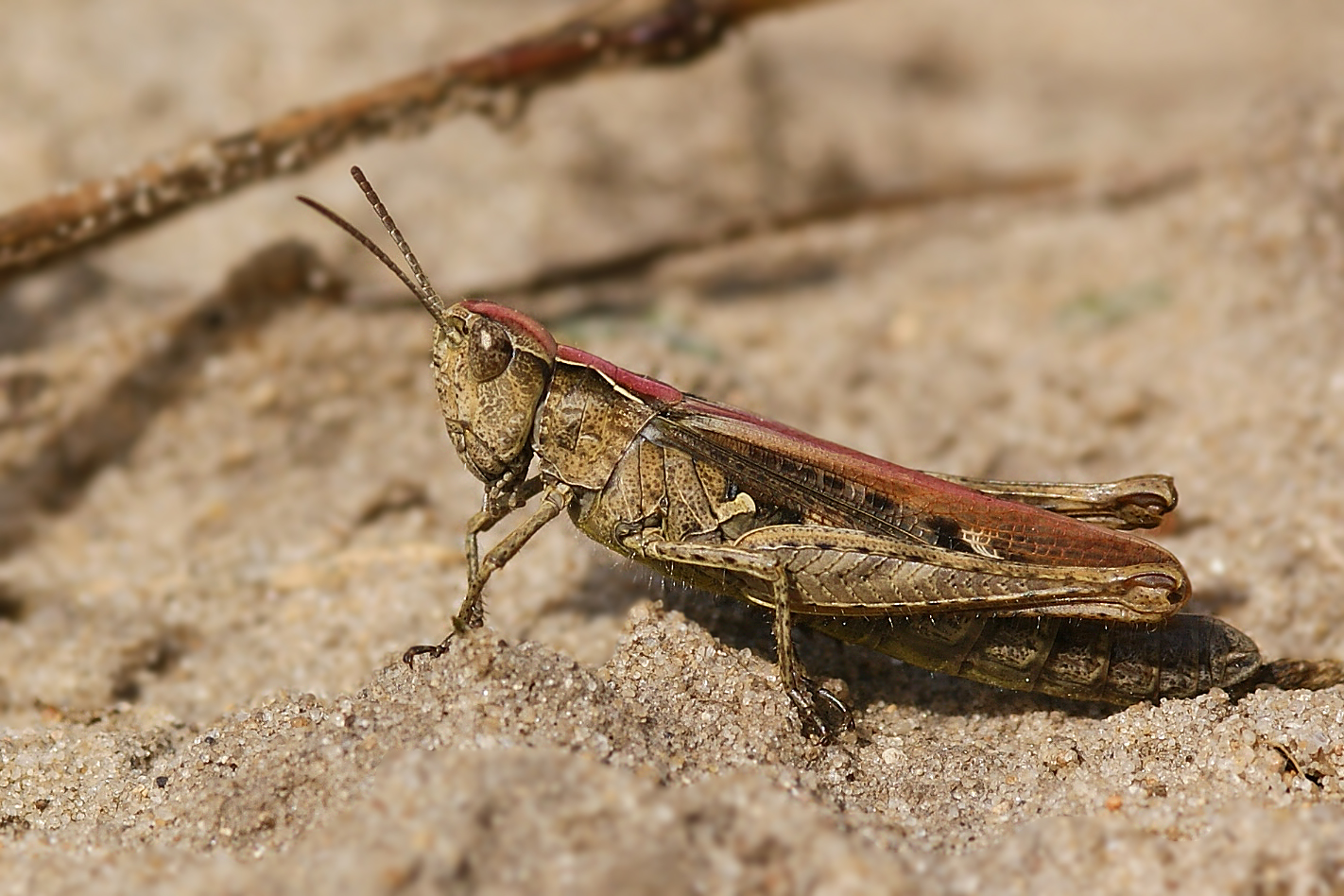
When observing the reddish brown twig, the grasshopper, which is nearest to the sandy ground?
the grasshopper

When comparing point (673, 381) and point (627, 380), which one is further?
point (673, 381)

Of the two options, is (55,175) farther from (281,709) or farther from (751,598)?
(751,598)

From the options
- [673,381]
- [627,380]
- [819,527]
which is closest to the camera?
[819,527]

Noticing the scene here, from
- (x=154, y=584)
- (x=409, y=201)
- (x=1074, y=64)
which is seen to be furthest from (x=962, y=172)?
(x=154, y=584)

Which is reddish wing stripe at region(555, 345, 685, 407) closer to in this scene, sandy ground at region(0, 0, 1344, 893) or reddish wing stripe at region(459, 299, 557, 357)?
reddish wing stripe at region(459, 299, 557, 357)

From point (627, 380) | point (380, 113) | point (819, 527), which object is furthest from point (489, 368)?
point (380, 113)

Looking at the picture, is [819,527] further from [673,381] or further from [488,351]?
[673,381]
